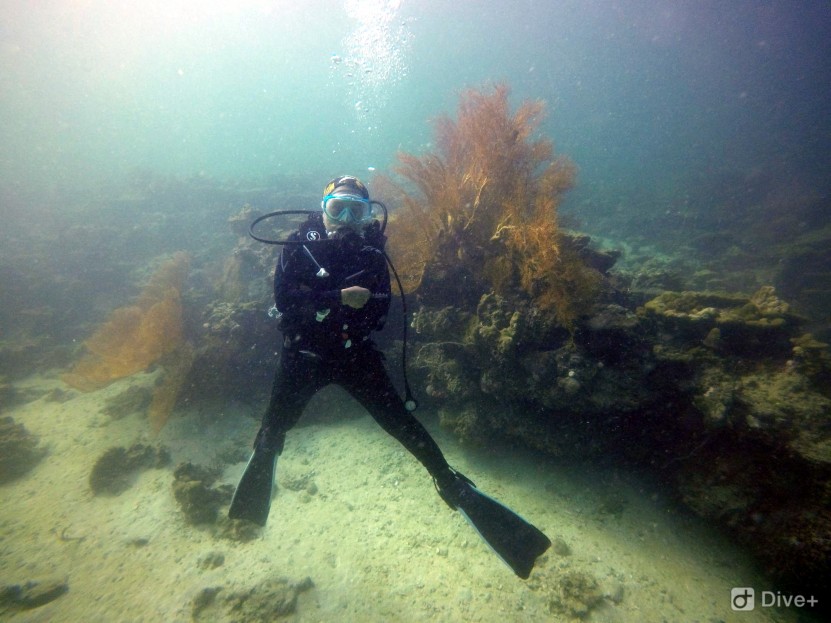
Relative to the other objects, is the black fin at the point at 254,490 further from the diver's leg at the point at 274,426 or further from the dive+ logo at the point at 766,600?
the dive+ logo at the point at 766,600

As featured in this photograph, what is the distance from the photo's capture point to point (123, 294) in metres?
13.6

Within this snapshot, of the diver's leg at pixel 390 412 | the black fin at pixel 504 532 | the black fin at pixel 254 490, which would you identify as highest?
the diver's leg at pixel 390 412

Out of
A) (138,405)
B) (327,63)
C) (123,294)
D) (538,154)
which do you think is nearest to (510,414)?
(538,154)

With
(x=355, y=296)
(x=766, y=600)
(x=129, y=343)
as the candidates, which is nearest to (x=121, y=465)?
(x=129, y=343)

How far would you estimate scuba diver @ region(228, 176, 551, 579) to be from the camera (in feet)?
11.1

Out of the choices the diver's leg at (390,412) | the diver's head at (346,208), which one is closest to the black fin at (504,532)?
the diver's leg at (390,412)

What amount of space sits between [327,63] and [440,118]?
419 ft

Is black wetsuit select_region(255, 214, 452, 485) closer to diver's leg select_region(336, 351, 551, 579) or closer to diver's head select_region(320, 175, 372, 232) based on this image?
diver's leg select_region(336, 351, 551, 579)

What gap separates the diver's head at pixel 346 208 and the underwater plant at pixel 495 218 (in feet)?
8.18

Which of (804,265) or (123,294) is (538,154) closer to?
(804,265)

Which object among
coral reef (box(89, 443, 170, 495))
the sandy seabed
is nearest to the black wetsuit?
the sandy seabed

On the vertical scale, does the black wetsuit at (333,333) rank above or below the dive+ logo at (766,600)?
above

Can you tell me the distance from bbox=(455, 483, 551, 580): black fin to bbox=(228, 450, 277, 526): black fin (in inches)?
85.8

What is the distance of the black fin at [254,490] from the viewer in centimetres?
373
